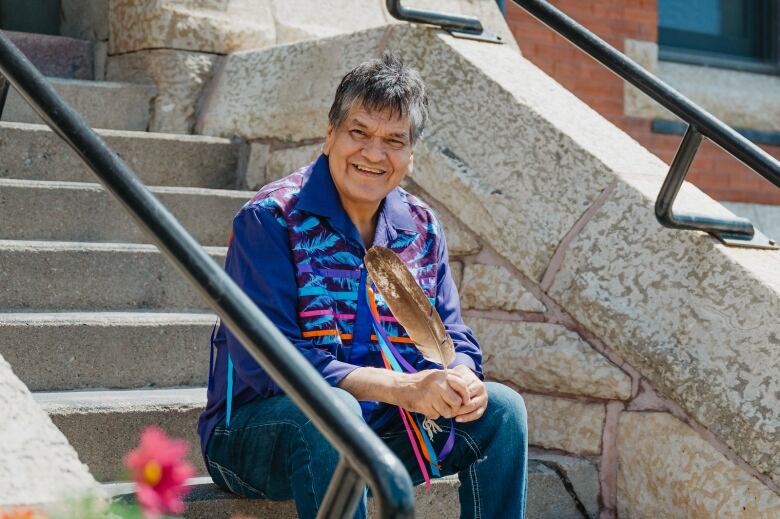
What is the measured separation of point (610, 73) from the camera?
662 centimetres

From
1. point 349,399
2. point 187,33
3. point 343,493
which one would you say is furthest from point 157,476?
point 187,33

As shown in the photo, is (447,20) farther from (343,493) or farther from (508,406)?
(343,493)

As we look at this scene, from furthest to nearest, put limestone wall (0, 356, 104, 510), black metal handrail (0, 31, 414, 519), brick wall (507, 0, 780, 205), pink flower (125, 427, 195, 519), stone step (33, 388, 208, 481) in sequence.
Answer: brick wall (507, 0, 780, 205) → stone step (33, 388, 208, 481) → limestone wall (0, 356, 104, 510) → black metal handrail (0, 31, 414, 519) → pink flower (125, 427, 195, 519)

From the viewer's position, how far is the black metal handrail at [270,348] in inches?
59.3

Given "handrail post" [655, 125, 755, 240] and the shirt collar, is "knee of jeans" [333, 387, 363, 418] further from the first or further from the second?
"handrail post" [655, 125, 755, 240]

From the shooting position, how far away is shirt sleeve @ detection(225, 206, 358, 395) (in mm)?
2488

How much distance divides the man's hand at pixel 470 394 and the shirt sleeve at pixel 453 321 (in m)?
0.17

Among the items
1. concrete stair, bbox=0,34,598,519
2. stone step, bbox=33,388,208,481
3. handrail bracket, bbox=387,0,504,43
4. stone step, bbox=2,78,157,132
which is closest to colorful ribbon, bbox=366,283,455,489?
concrete stair, bbox=0,34,598,519

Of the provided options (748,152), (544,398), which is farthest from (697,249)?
(544,398)

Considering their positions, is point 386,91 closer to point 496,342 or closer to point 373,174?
point 373,174

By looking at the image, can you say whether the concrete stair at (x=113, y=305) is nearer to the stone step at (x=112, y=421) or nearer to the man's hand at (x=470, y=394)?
the stone step at (x=112, y=421)

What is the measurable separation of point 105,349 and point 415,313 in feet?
3.74

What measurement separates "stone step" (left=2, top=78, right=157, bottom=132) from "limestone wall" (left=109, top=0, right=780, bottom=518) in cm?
122

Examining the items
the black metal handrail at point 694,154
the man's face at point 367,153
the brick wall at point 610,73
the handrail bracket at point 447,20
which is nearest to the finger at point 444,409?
the man's face at point 367,153
